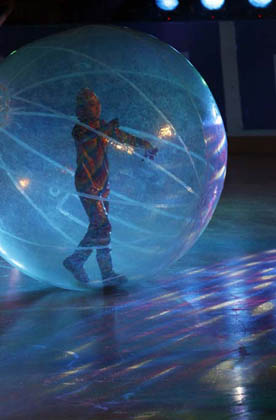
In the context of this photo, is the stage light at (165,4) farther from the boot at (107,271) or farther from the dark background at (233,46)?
the boot at (107,271)

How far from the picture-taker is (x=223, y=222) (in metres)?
9.39

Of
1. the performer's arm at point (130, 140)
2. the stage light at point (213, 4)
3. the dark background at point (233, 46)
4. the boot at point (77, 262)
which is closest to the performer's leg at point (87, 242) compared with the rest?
the boot at point (77, 262)

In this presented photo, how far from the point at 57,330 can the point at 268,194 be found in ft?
18.1

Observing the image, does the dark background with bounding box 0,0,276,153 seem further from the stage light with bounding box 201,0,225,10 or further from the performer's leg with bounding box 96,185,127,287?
the performer's leg with bounding box 96,185,127,287

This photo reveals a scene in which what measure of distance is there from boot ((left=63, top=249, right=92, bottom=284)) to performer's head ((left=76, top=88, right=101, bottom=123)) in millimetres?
865

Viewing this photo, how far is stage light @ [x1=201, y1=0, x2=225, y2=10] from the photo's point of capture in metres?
15.0

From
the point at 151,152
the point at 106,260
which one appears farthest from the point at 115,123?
the point at 106,260

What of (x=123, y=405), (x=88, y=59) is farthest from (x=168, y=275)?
(x=123, y=405)

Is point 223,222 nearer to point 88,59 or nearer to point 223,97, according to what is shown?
point 88,59

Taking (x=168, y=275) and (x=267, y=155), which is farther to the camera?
(x=267, y=155)

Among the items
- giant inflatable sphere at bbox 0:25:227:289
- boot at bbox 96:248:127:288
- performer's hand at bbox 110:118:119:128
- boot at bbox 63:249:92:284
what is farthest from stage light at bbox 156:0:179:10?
performer's hand at bbox 110:118:119:128

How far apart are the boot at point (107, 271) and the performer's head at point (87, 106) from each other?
0.86m

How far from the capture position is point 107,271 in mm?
6309

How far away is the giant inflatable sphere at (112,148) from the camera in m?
5.89
